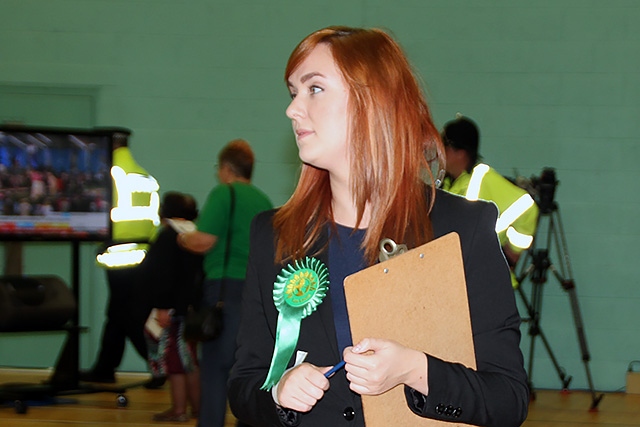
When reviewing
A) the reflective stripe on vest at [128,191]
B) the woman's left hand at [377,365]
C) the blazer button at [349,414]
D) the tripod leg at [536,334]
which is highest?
the woman's left hand at [377,365]

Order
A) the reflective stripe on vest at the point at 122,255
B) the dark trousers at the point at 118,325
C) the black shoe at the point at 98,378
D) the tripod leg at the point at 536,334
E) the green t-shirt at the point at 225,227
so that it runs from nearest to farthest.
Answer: the green t-shirt at the point at 225,227
the reflective stripe on vest at the point at 122,255
the tripod leg at the point at 536,334
the dark trousers at the point at 118,325
the black shoe at the point at 98,378

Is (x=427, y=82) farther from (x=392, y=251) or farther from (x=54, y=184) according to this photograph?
(x=392, y=251)

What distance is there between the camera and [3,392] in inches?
228

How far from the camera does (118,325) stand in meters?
6.66

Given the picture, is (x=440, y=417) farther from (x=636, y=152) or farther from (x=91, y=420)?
(x=636, y=152)

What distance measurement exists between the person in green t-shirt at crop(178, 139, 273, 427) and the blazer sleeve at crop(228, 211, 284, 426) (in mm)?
2577

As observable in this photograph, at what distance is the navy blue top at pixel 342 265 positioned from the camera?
1.56 m

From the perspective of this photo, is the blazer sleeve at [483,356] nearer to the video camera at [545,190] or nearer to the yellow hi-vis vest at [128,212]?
the yellow hi-vis vest at [128,212]

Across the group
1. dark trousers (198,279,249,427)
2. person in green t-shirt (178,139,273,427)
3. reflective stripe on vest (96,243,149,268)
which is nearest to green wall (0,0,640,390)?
reflective stripe on vest (96,243,149,268)

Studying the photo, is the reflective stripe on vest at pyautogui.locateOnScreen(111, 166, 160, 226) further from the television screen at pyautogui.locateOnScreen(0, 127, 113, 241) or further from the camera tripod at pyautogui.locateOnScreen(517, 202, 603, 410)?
the camera tripod at pyautogui.locateOnScreen(517, 202, 603, 410)

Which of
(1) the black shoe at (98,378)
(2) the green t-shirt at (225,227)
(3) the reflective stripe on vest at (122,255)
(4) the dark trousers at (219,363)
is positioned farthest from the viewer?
(1) the black shoe at (98,378)

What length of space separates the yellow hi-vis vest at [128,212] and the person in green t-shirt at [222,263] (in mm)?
1506

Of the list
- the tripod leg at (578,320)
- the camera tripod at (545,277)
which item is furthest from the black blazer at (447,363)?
the tripod leg at (578,320)

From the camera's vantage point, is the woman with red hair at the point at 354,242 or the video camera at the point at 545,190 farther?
the video camera at the point at 545,190
